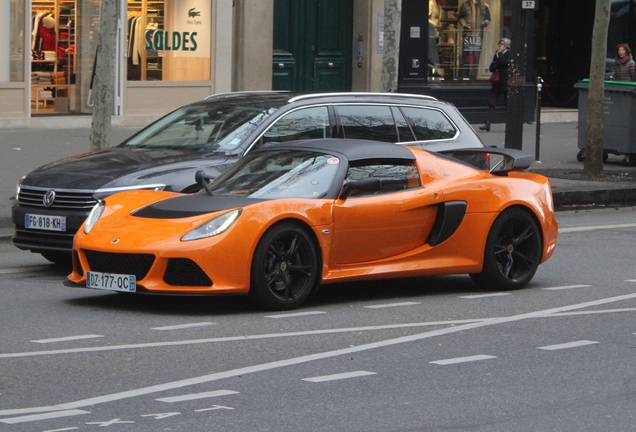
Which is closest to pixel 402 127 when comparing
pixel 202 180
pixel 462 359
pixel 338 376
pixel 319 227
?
pixel 202 180

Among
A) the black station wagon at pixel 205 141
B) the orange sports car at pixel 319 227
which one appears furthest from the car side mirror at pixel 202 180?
the black station wagon at pixel 205 141

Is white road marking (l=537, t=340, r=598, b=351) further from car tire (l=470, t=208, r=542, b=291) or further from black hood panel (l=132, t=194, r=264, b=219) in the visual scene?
black hood panel (l=132, t=194, r=264, b=219)

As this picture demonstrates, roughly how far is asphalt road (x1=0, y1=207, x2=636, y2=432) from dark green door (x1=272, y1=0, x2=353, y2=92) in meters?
16.5

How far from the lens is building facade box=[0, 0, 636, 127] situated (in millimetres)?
23031

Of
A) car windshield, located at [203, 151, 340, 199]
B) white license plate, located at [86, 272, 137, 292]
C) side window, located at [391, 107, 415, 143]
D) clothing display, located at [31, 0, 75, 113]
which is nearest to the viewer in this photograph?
white license plate, located at [86, 272, 137, 292]

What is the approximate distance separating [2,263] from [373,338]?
4631 mm

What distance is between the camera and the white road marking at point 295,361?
6230 millimetres

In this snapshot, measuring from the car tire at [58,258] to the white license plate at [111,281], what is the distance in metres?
2.26

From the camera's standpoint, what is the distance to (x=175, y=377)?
6859 mm

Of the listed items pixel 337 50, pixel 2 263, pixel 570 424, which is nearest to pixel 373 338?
pixel 570 424

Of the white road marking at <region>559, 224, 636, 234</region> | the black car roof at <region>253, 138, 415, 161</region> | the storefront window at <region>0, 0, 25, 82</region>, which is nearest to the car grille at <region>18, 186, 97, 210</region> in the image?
the black car roof at <region>253, 138, 415, 161</region>

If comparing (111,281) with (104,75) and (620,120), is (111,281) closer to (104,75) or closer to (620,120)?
(104,75)

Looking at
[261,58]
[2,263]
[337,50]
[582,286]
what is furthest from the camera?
[337,50]

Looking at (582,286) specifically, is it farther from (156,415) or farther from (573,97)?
(573,97)
